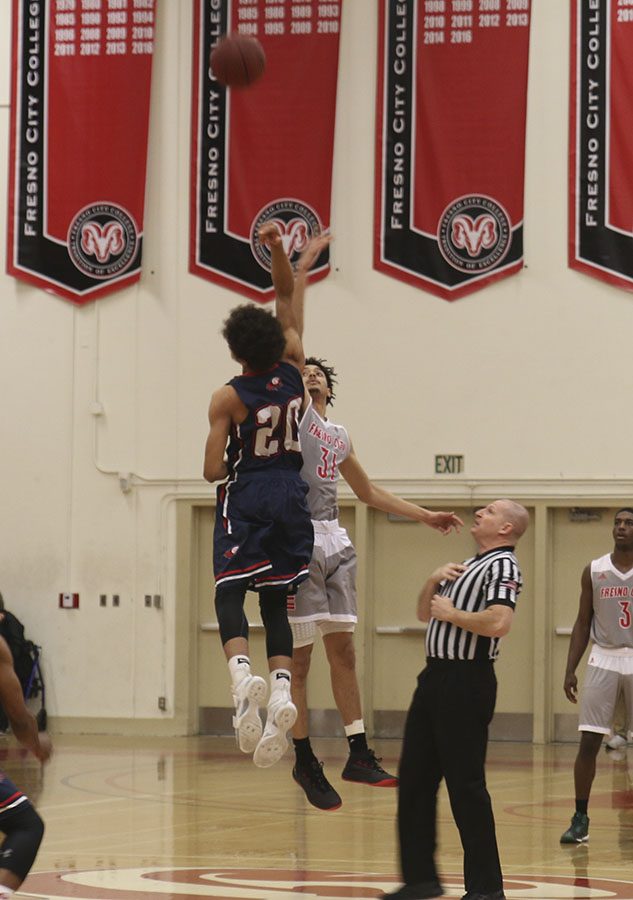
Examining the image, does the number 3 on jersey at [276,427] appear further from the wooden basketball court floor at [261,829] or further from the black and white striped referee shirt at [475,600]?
the wooden basketball court floor at [261,829]

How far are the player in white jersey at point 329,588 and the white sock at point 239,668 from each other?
102 centimetres

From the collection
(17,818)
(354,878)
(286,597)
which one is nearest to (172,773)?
(354,878)

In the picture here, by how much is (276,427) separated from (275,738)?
152 cm

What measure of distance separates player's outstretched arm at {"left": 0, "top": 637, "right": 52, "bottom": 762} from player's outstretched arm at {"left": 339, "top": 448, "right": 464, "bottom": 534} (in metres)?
2.52

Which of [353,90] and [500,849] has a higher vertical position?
[353,90]

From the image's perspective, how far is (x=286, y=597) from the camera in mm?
7625

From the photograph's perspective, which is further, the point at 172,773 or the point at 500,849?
the point at 172,773

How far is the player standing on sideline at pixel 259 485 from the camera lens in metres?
7.32

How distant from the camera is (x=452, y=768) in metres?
7.09

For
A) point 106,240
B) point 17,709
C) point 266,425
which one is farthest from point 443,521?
point 106,240

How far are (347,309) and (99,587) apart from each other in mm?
4547

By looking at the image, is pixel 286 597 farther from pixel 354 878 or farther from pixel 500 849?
pixel 500 849

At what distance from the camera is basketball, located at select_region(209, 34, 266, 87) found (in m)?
9.15

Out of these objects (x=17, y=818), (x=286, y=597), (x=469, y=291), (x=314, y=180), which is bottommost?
(x=17, y=818)
